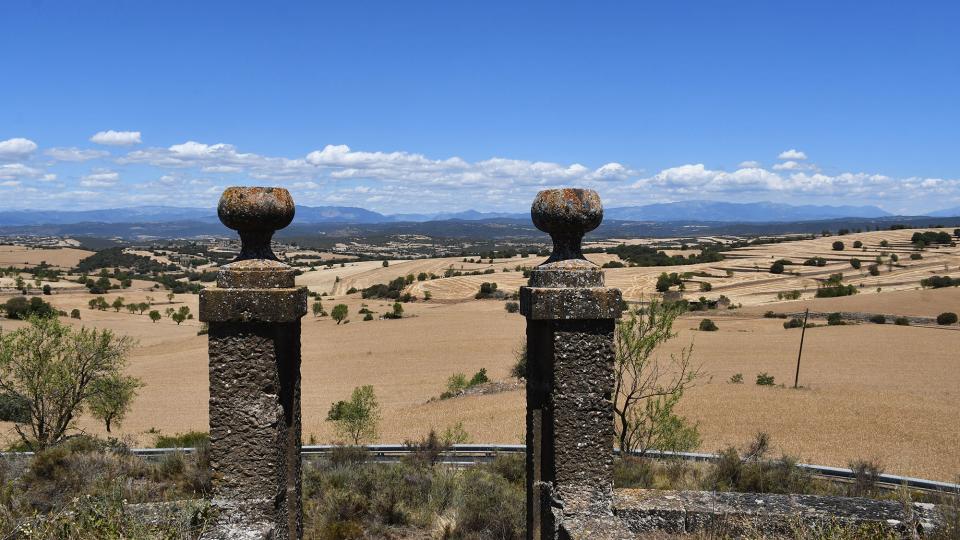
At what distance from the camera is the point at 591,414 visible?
4633 millimetres

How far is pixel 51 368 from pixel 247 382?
13438mm

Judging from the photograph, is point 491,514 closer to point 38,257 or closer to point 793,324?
point 793,324

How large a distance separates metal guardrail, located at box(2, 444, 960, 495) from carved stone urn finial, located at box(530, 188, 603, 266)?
7108mm

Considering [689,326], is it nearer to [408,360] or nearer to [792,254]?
[408,360]

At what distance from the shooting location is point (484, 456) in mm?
12469

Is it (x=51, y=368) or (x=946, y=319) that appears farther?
(x=946, y=319)

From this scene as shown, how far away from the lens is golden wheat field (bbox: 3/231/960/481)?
19531 mm

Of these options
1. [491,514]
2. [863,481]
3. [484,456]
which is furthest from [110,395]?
[863,481]

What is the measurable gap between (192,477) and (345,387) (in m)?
22.2

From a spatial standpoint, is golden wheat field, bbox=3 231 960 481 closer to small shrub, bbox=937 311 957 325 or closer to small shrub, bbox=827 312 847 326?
small shrub, bbox=937 311 957 325

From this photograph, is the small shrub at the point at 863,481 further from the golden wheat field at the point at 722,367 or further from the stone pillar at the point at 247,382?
the stone pillar at the point at 247,382

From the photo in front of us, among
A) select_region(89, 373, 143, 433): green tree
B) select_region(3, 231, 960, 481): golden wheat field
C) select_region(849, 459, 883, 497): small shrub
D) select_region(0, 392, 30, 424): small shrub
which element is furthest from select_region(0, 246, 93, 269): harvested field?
select_region(849, 459, 883, 497): small shrub

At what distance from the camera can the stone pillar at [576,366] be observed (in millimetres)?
4578

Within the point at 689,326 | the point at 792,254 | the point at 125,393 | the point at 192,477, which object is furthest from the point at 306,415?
the point at 792,254
